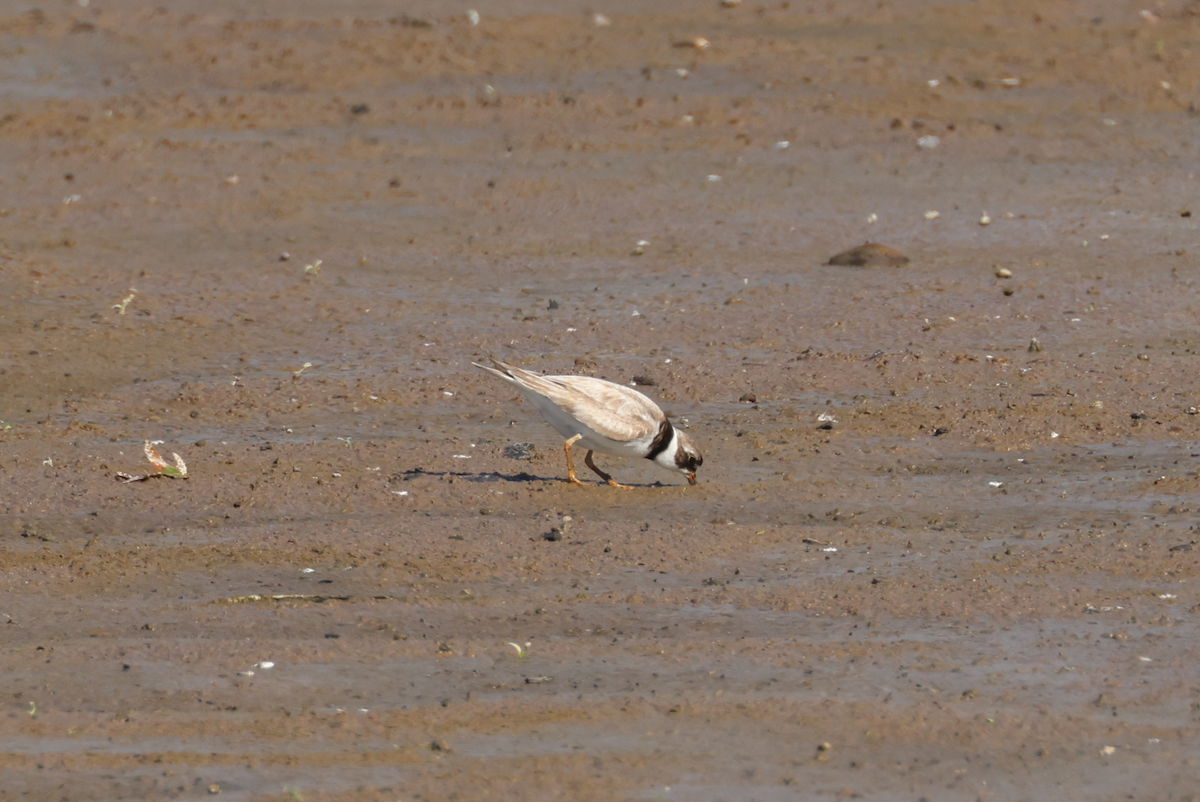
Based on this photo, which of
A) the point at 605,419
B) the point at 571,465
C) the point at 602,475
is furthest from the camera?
the point at 602,475

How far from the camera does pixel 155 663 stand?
6.07m

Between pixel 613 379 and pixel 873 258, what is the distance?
365 centimetres

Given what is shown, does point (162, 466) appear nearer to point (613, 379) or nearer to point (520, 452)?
point (520, 452)

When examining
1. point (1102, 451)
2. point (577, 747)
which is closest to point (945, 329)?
Result: point (1102, 451)

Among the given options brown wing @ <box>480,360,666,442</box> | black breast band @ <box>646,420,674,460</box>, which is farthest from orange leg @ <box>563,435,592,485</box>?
black breast band @ <box>646,420,674,460</box>

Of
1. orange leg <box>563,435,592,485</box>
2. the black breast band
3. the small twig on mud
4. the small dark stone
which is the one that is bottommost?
the small twig on mud

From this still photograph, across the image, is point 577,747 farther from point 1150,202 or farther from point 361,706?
point 1150,202

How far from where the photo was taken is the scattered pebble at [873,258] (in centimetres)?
1312

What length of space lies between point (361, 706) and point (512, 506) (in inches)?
94.8

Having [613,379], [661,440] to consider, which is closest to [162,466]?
[661,440]

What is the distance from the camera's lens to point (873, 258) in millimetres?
13148

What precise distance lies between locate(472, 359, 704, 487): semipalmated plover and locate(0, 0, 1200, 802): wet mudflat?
8.6 inches

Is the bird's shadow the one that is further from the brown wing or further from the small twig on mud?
the small twig on mud

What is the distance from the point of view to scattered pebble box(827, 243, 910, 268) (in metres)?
13.1
